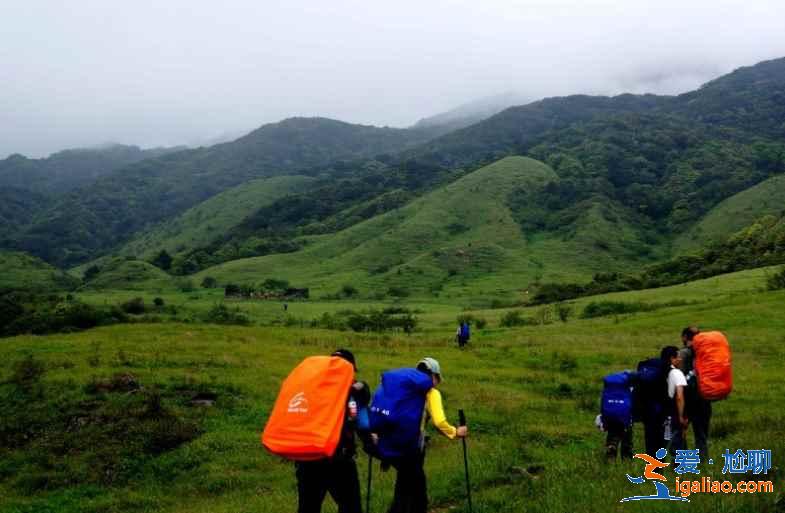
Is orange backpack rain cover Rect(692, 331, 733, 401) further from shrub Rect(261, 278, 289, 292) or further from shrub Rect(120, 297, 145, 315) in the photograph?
shrub Rect(261, 278, 289, 292)

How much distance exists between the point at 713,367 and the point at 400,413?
21.1 ft

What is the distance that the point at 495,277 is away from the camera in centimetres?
13312

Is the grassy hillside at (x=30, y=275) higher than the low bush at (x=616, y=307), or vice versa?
the grassy hillside at (x=30, y=275)

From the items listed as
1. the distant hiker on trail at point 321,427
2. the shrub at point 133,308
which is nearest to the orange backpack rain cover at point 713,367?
the distant hiker on trail at point 321,427

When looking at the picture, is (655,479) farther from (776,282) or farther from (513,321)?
(776,282)

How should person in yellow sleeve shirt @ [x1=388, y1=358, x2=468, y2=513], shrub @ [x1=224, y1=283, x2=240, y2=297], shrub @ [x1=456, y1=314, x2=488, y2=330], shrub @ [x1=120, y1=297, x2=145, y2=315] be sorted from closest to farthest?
person in yellow sleeve shirt @ [x1=388, y1=358, x2=468, y2=513]
shrub @ [x1=456, y1=314, x2=488, y2=330]
shrub @ [x1=120, y1=297, x2=145, y2=315]
shrub @ [x1=224, y1=283, x2=240, y2=297]

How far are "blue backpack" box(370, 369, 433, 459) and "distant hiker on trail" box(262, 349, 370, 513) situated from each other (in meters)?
0.21

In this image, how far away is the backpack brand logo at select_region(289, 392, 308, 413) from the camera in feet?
24.3

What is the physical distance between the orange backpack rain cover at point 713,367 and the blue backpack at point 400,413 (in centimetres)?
596

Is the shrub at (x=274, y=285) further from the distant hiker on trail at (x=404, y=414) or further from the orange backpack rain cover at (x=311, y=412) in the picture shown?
the orange backpack rain cover at (x=311, y=412)

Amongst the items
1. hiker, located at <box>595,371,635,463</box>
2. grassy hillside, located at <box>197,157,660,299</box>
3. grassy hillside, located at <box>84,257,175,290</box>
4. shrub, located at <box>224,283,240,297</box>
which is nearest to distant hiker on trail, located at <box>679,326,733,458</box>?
hiker, located at <box>595,371,635,463</box>

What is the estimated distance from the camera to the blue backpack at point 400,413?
781 cm

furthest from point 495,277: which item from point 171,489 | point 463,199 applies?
point 171,489

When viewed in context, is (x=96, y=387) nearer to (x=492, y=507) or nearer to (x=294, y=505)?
(x=294, y=505)
